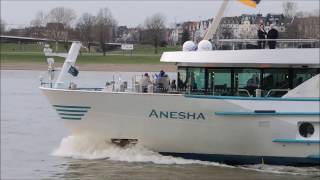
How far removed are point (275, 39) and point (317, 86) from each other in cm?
157

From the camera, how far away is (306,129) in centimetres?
1748

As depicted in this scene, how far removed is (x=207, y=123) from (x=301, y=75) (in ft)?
8.39

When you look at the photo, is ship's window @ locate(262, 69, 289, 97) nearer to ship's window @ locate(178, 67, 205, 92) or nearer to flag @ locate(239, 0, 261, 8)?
ship's window @ locate(178, 67, 205, 92)

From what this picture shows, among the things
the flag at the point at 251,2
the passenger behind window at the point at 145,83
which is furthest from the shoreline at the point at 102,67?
the passenger behind window at the point at 145,83

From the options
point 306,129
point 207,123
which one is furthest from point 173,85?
point 306,129

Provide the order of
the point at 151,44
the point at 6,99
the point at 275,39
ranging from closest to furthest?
the point at 275,39, the point at 6,99, the point at 151,44

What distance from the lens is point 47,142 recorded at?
2136cm

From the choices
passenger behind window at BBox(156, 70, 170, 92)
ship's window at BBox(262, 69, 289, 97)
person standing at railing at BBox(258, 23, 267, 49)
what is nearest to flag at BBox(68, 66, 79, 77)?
passenger behind window at BBox(156, 70, 170, 92)

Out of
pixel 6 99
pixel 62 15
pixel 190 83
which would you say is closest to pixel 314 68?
pixel 190 83

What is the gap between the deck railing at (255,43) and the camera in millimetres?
17828

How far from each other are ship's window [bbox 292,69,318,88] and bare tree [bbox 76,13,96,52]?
64187 mm

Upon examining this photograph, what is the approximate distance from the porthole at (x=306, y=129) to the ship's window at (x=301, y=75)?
1.00 meters

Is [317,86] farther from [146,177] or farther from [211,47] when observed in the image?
[146,177]

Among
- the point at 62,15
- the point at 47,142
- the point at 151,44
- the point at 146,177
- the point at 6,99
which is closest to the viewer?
the point at 146,177
